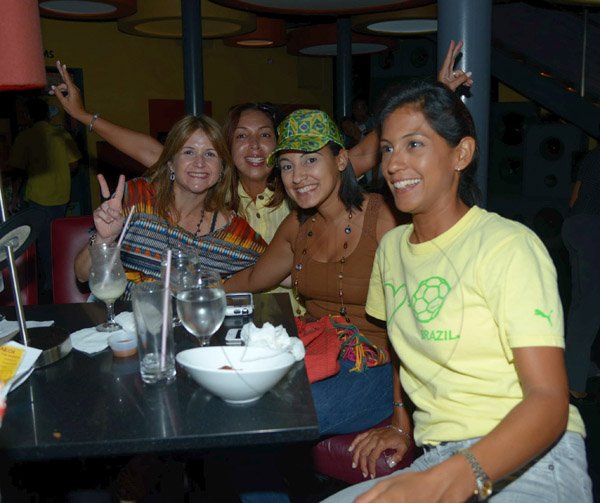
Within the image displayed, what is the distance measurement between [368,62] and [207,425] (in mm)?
11115

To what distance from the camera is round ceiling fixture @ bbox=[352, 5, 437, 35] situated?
19.0ft

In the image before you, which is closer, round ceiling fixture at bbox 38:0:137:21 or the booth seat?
the booth seat

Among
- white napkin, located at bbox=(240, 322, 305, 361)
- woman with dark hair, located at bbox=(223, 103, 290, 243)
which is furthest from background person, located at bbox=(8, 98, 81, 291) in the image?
white napkin, located at bbox=(240, 322, 305, 361)

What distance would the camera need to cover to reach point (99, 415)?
4.52 feet

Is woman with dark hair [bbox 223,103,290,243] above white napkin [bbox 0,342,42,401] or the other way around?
above

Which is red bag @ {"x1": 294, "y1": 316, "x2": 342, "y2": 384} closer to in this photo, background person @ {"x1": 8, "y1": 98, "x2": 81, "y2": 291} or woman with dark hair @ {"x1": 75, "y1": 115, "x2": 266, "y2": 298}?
woman with dark hair @ {"x1": 75, "y1": 115, "x2": 266, "y2": 298}

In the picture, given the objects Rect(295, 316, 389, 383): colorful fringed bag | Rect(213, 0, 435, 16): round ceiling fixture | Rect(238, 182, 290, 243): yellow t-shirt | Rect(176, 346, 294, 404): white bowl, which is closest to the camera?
Rect(176, 346, 294, 404): white bowl

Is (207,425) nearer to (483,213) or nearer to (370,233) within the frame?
(483,213)

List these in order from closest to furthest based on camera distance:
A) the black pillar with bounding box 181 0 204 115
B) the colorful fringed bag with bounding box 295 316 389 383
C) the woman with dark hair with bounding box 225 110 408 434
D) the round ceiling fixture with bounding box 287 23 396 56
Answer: the colorful fringed bag with bounding box 295 316 389 383 < the woman with dark hair with bounding box 225 110 408 434 < the black pillar with bounding box 181 0 204 115 < the round ceiling fixture with bounding box 287 23 396 56

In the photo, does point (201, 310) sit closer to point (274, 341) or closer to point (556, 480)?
point (274, 341)

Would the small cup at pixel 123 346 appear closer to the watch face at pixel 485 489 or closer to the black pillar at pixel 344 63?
the watch face at pixel 485 489

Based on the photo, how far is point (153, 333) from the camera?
1551mm

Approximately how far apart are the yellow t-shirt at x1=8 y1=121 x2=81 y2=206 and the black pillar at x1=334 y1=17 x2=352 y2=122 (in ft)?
10.3

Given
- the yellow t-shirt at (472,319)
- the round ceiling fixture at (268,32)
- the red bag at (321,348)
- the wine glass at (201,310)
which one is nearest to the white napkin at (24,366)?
the wine glass at (201,310)
